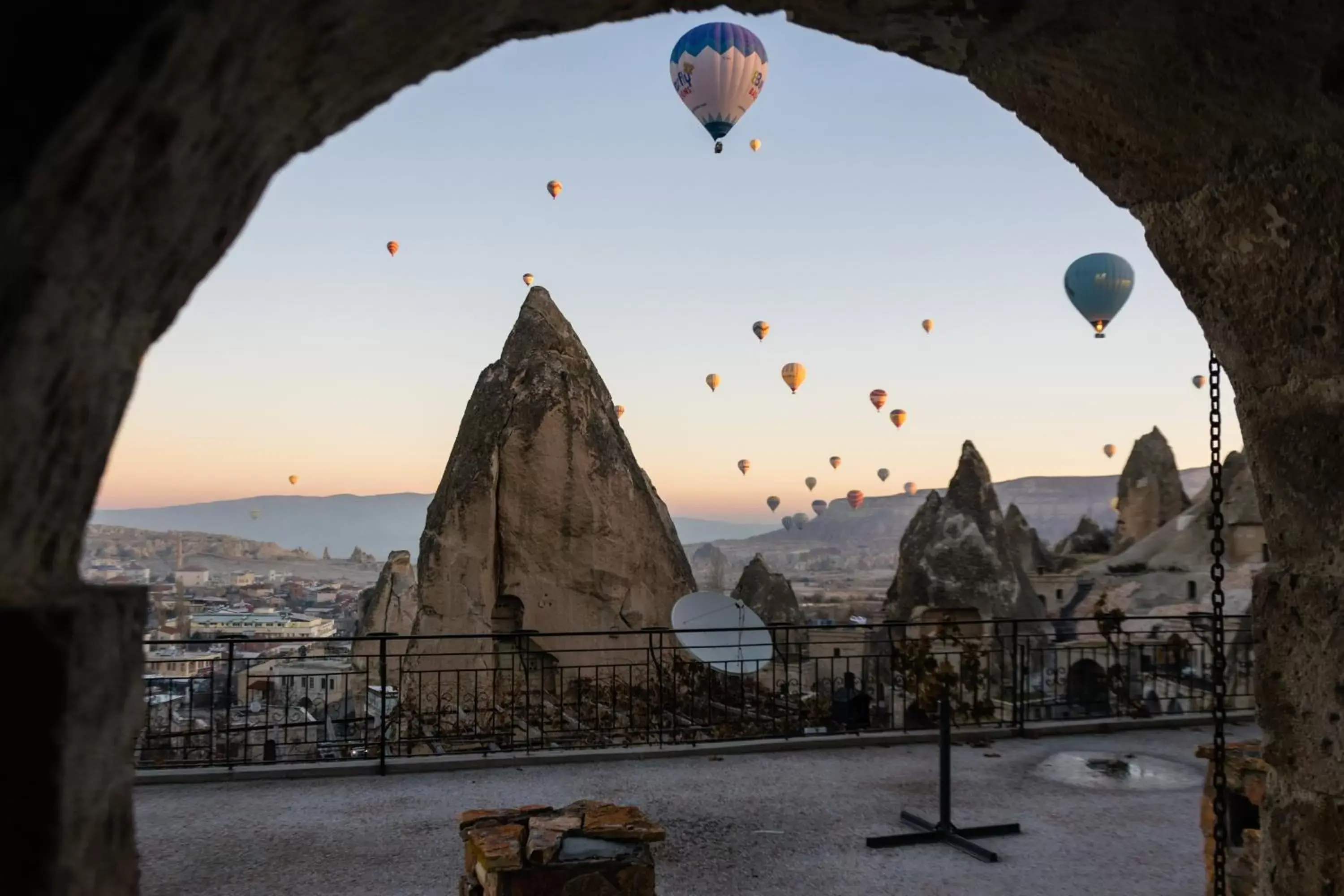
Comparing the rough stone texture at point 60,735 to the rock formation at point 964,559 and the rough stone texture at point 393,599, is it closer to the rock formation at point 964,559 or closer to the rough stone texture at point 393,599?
the rough stone texture at point 393,599

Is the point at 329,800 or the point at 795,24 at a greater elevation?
the point at 795,24

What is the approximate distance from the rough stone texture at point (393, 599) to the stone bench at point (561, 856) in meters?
23.6

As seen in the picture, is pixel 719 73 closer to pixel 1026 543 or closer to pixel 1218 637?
pixel 1218 637

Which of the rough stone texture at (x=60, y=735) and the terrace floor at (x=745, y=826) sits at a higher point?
the rough stone texture at (x=60, y=735)

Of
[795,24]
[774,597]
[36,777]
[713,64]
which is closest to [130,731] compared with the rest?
[36,777]

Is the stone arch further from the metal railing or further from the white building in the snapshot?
the white building

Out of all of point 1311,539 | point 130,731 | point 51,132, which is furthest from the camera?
point 1311,539

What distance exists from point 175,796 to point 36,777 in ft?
21.6

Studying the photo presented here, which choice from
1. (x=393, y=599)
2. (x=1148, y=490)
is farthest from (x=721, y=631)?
(x=1148, y=490)

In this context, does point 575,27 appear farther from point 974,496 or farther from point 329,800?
point 974,496

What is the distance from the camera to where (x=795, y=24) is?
2346mm

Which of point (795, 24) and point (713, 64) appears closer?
point (795, 24)

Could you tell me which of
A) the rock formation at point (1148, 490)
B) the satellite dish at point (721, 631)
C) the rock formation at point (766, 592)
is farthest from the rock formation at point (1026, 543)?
the satellite dish at point (721, 631)

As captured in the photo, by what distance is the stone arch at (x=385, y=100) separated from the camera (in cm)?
117
